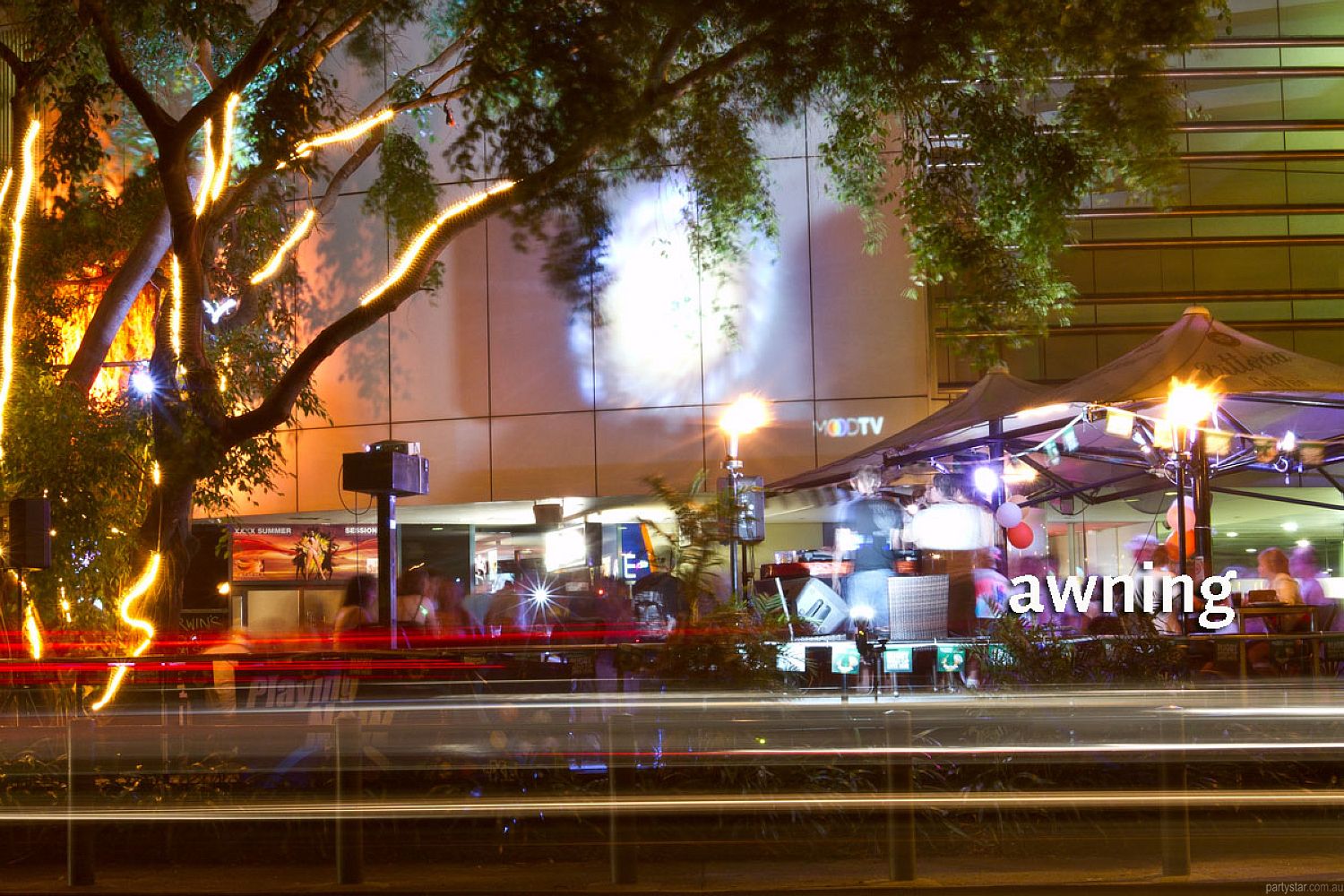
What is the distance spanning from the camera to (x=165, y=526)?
36.2 feet

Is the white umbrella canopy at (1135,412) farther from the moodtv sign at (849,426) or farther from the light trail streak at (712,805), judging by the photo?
the light trail streak at (712,805)

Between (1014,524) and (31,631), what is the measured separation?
10251 mm

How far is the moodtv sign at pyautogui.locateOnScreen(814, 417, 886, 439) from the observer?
68.5ft

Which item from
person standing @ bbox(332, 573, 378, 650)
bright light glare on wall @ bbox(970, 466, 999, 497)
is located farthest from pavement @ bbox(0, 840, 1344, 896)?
bright light glare on wall @ bbox(970, 466, 999, 497)

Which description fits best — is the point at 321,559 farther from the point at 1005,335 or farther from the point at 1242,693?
the point at 1242,693

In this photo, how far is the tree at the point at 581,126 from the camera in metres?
9.93

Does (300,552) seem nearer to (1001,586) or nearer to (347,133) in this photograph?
(347,133)

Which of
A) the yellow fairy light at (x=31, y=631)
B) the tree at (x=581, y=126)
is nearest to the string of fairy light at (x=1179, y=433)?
the tree at (x=581, y=126)

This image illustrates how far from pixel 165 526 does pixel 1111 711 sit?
24.6 ft

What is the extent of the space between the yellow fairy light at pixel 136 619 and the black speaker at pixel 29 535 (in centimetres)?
78

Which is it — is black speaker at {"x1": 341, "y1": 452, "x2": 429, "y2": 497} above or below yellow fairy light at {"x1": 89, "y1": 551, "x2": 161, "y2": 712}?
above

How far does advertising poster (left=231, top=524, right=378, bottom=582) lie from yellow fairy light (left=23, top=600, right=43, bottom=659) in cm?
1005

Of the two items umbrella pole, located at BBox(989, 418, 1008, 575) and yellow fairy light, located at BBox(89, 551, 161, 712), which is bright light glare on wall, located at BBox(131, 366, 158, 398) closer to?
yellow fairy light, located at BBox(89, 551, 161, 712)

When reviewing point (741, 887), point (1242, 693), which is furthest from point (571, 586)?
point (741, 887)
